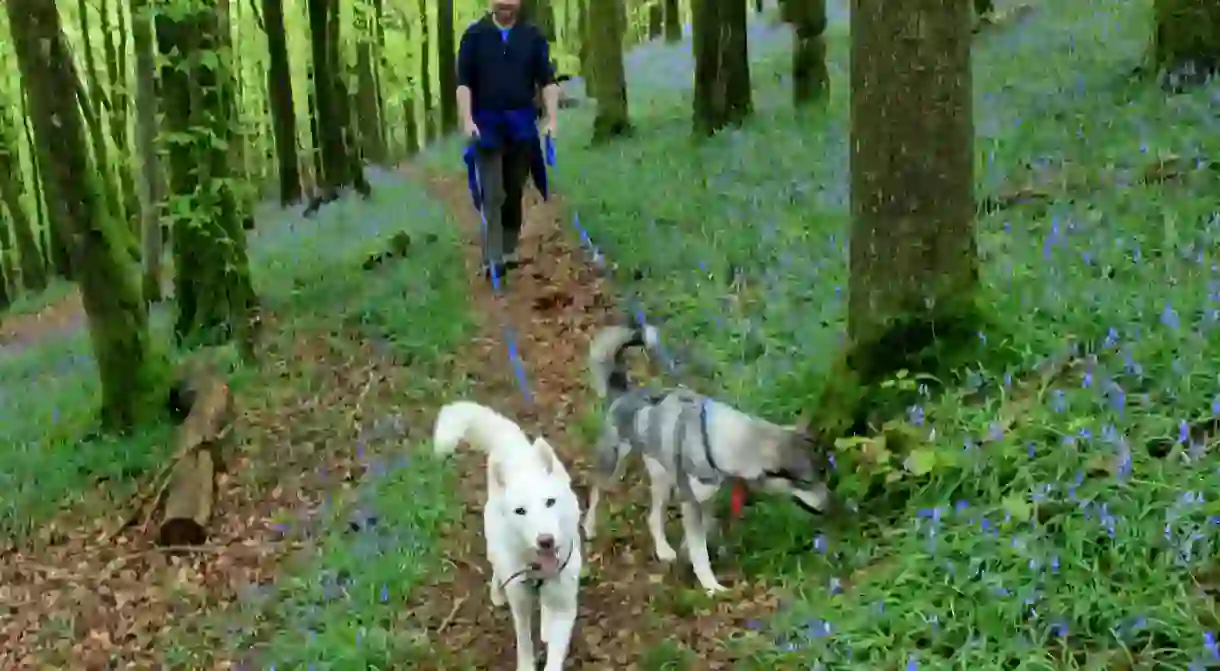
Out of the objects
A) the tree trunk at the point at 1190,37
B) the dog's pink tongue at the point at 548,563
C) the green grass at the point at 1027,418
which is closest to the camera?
the green grass at the point at 1027,418

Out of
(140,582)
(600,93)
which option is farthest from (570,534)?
(600,93)

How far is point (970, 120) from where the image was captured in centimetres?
507

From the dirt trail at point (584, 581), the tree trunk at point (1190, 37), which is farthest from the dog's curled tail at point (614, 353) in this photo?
the tree trunk at point (1190, 37)

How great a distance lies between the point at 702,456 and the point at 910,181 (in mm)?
1660

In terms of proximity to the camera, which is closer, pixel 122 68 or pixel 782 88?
pixel 782 88

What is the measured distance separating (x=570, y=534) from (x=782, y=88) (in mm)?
13179

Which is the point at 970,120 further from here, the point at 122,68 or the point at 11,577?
the point at 122,68

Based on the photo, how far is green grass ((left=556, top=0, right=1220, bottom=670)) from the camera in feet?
12.0

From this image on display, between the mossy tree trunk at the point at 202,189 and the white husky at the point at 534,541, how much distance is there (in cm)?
539

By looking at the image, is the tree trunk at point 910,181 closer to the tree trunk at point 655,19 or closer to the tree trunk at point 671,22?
the tree trunk at point 671,22

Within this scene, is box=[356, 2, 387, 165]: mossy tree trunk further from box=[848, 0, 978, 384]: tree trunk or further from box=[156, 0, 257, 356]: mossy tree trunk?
box=[848, 0, 978, 384]: tree trunk

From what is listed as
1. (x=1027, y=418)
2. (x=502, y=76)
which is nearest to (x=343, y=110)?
(x=502, y=76)

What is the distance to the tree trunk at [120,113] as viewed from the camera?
938 inches

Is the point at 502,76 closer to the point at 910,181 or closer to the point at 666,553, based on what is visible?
the point at 910,181
